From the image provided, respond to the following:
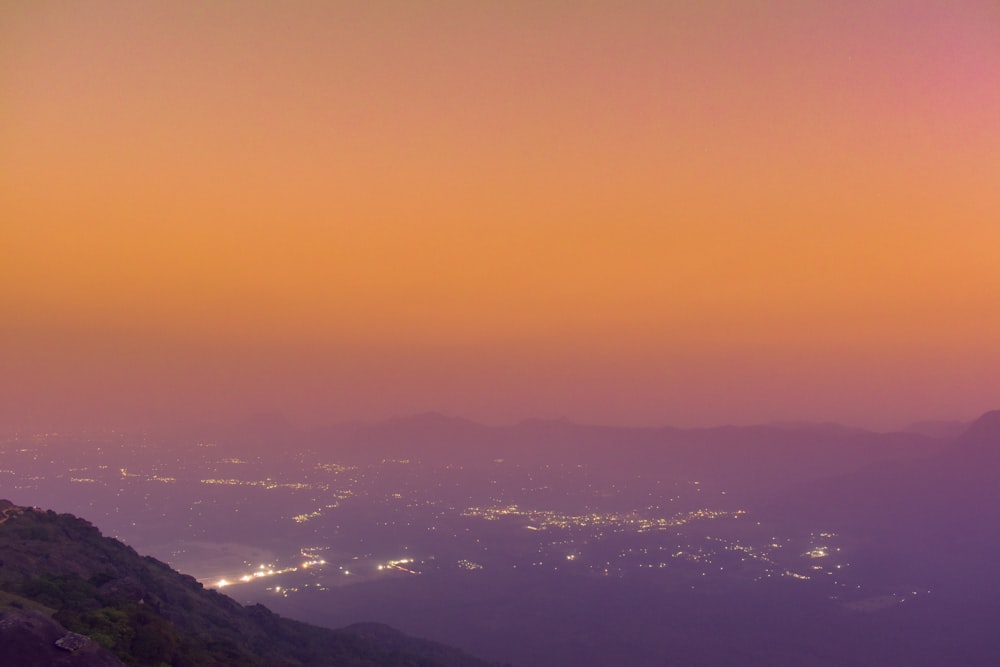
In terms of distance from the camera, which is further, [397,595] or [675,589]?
[675,589]

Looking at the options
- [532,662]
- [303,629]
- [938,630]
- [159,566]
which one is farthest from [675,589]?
[159,566]

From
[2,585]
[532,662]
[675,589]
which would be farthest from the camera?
[675,589]

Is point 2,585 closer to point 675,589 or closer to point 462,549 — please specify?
point 675,589

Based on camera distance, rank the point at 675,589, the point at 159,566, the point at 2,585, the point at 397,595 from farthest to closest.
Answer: the point at 675,589 < the point at 397,595 < the point at 159,566 < the point at 2,585

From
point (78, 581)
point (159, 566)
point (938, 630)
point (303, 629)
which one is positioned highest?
point (78, 581)

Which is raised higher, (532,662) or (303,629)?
(303,629)

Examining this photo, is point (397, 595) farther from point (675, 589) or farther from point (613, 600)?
point (675, 589)
